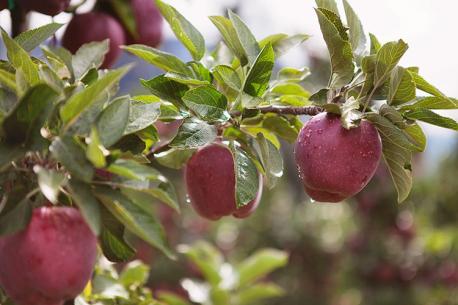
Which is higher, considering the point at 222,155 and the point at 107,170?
the point at 107,170

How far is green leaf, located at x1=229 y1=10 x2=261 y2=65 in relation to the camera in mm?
844

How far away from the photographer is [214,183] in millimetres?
890

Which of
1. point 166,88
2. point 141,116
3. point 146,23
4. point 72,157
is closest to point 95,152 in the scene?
point 72,157

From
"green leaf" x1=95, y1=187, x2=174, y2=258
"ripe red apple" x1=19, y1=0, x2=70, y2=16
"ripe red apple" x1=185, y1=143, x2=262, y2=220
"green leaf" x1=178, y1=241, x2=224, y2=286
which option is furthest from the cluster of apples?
"green leaf" x1=178, y1=241, x2=224, y2=286

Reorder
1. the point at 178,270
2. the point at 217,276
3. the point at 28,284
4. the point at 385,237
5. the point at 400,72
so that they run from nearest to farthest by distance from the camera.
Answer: the point at 28,284 → the point at 400,72 → the point at 217,276 → the point at 385,237 → the point at 178,270

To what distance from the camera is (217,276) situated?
1.57 meters

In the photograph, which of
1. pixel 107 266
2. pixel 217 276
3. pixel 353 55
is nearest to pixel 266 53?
pixel 353 55

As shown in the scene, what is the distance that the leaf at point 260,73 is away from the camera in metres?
0.81

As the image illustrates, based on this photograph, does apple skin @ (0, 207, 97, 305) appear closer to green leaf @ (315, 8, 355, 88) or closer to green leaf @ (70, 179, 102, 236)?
green leaf @ (70, 179, 102, 236)

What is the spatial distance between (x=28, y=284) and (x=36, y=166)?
4.0 inches

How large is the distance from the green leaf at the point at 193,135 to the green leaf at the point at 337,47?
0.15 metres

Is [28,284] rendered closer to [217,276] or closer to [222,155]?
[222,155]

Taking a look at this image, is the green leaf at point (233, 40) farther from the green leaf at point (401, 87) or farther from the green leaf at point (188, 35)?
the green leaf at point (401, 87)

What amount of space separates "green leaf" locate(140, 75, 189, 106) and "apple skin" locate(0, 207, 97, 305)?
230 millimetres
